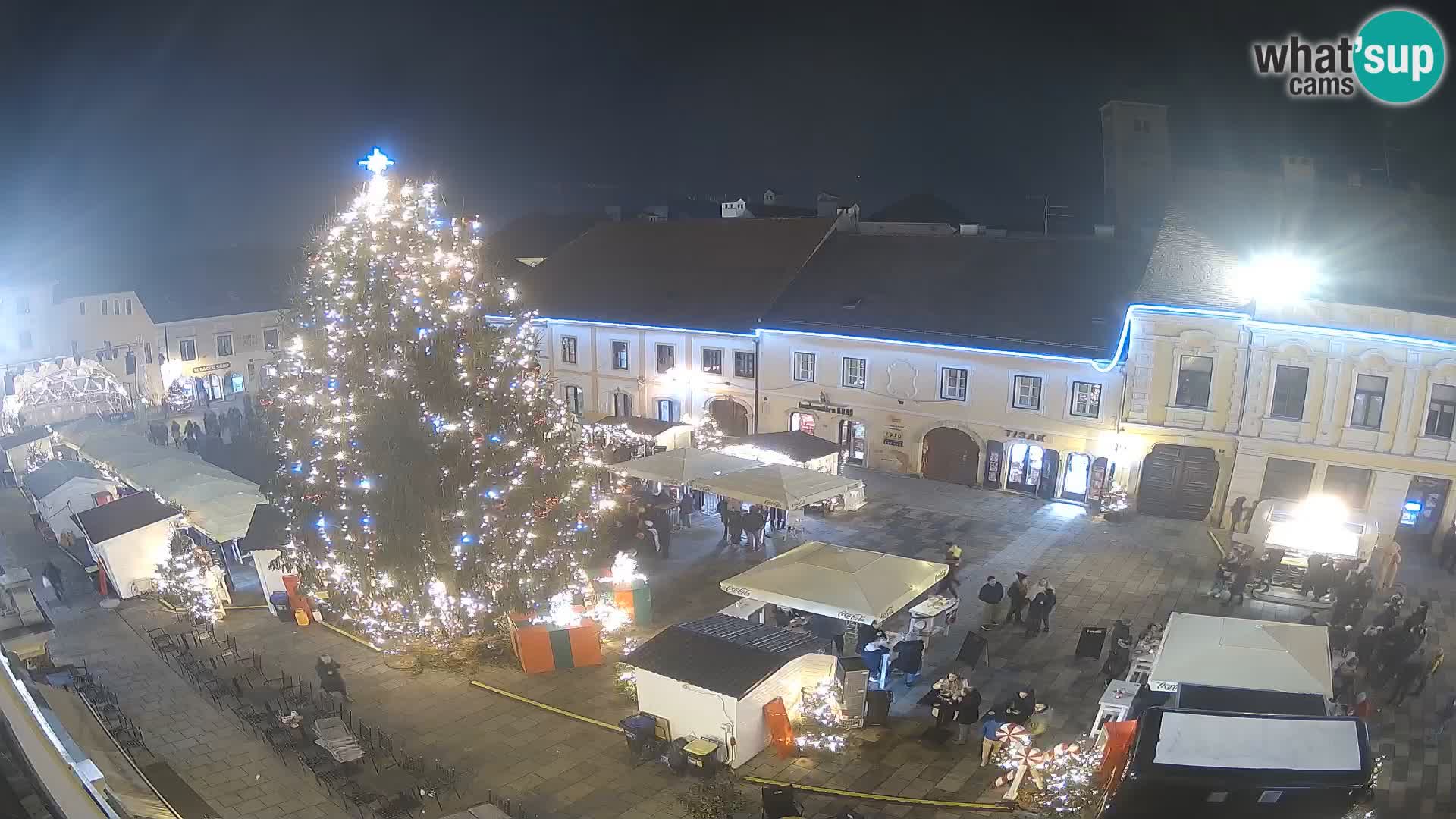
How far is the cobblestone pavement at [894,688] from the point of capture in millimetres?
12672

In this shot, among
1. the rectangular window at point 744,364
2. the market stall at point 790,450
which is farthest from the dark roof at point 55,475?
the rectangular window at point 744,364

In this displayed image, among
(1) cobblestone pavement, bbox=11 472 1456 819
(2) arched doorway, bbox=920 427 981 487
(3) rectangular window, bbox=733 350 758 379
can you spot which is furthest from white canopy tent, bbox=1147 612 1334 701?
(3) rectangular window, bbox=733 350 758 379

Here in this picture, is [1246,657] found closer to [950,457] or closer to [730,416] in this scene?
[950,457]

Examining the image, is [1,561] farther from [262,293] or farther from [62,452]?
[262,293]

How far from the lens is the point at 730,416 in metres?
32.8

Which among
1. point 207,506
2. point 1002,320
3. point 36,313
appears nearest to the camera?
point 207,506

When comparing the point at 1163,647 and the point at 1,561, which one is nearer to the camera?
the point at 1163,647

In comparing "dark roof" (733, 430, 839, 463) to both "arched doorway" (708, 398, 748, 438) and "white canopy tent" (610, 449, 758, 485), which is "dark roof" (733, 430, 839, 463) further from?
"arched doorway" (708, 398, 748, 438)

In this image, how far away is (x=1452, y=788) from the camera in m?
12.4

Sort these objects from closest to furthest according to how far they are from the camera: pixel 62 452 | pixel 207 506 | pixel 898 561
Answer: pixel 898 561, pixel 207 506, pixel 62 452

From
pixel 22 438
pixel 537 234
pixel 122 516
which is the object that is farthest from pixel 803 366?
pixel 22 438

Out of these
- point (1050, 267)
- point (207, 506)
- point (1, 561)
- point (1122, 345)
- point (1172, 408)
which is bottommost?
point (1, 561)

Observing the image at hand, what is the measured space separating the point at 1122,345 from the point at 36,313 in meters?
45.5

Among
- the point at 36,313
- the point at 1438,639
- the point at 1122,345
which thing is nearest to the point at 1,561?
the point at 36,313
